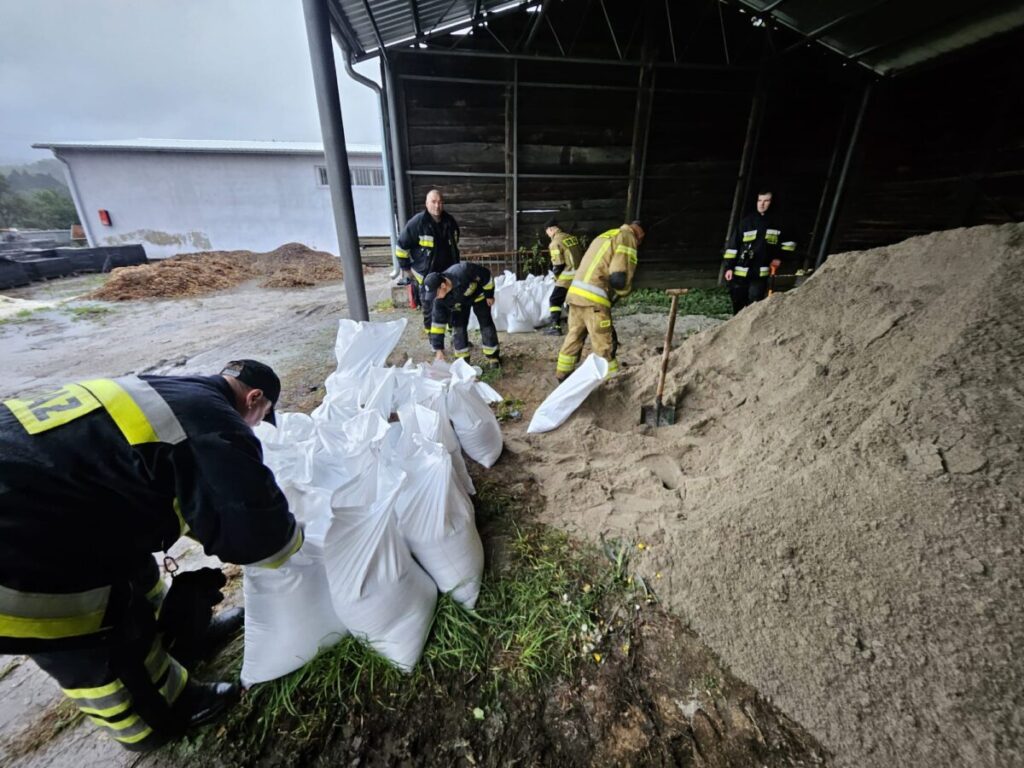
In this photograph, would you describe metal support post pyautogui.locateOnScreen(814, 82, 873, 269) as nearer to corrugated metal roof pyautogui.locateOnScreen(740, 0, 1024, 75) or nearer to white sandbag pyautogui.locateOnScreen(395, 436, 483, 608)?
corrugated metal roof pyautogui.locateOnScreen(740, 0, 1024, 75)

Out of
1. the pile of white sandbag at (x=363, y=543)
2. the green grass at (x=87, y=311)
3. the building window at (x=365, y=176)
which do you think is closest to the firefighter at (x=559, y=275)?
the pile of white sandbag at (x=363, y=543)

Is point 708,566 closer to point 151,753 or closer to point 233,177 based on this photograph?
point 151,753

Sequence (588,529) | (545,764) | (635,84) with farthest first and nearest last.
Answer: (635,84) < (588,529) < (545,764)

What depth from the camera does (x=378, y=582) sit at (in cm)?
135

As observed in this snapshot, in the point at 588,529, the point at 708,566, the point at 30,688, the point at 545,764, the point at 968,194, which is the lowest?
the point at 30,688

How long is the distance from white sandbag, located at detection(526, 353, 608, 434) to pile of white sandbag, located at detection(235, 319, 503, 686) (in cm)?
85

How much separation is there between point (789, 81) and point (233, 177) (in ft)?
49.4

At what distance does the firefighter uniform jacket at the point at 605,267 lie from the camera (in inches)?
133

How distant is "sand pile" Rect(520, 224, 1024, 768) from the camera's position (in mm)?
1116

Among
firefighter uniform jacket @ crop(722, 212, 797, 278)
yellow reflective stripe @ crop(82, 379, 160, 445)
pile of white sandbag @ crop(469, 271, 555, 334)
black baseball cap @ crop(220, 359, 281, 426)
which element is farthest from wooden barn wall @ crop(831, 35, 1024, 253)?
yellow reflective stripe @ crop(82, 379, 160, 445)

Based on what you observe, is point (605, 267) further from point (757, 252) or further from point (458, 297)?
point (757, 252)

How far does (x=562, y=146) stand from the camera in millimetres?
7031

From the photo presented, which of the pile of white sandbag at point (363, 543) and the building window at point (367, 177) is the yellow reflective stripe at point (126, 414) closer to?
the pile of white sandbag at point (363, 543)

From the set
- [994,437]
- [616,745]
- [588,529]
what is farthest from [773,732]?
[994,437]
